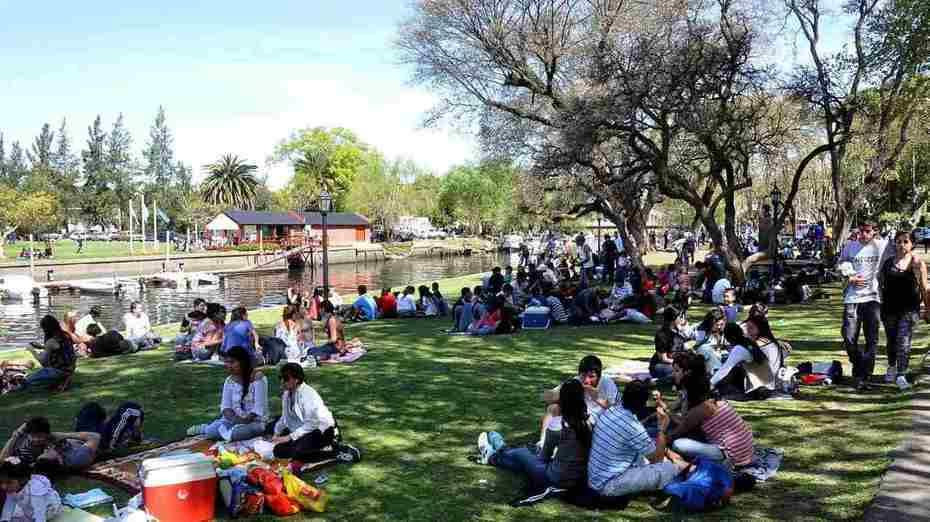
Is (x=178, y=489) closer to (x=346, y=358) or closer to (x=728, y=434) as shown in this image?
(x=728, y=434)

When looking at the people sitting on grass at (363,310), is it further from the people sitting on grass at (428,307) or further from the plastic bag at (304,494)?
the plastic bag at (304,494)

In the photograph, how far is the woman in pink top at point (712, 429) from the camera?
19.5 feet

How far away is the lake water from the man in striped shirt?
1859 cm

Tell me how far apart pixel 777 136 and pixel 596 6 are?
688cm

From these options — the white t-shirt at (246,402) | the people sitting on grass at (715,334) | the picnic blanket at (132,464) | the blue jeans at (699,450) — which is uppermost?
the people sitting on grass at (715,334)

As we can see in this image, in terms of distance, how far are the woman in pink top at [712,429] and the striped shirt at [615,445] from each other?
480mm

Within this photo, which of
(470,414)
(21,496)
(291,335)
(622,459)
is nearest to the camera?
(21,496)

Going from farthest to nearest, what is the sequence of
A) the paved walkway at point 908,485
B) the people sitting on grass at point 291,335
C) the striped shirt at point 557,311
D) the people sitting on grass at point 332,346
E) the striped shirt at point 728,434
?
1. the striped shirt at point 557,311
2. the people sitting on grass at point 332,346
3. the people sitting on grass at point 291,335
4. the striped shirt at point 728,434
5. the paved walkway at point 908,485

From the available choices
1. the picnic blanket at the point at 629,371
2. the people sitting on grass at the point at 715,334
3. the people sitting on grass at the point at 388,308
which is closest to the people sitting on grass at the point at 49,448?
the picnic blanket at the point at 629,371

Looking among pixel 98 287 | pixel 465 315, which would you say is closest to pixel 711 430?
pixel 465 315

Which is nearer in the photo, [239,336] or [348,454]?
[348,454]

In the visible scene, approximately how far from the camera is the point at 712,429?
19.7 ft

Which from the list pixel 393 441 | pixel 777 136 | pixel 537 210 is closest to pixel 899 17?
pixel 777 136

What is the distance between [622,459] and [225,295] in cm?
3488
